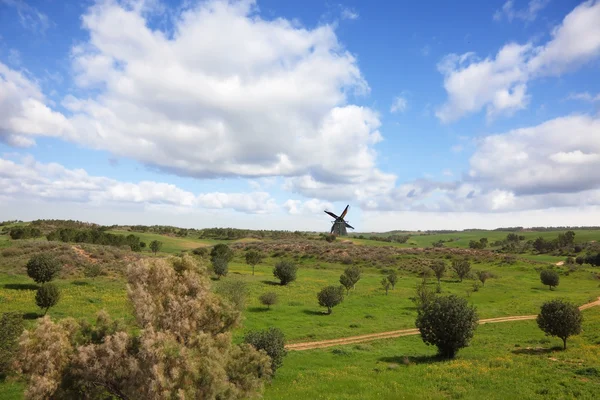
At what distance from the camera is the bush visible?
22719 millimetres

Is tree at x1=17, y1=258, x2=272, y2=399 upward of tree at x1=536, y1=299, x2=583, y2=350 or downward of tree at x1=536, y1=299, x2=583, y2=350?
upward

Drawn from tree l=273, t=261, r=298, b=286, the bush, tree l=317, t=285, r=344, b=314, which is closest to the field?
tree l=317, t=285, r=344, b=314

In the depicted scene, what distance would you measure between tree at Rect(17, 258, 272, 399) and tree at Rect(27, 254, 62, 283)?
3785 centimetres

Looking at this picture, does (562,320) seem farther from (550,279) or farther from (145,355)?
(550,279)

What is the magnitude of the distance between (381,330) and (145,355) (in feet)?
112

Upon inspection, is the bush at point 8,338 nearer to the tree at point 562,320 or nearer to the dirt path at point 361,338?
the dirt path at point 361,338

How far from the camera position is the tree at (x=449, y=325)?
30.9 meters

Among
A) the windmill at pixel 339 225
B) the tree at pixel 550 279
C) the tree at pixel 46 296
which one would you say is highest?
the windmill at pixel 339 225

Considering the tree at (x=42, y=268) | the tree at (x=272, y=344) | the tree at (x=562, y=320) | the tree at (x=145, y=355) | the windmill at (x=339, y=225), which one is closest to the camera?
the tree at (x=145, y=355)

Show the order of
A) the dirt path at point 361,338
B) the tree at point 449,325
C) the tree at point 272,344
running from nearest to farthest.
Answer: the tree at point 272,344
the tree at point 449,325
the dirt path at point 361,338

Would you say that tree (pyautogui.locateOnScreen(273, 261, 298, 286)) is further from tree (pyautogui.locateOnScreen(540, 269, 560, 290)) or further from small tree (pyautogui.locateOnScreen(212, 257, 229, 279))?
tree (pyautogui.locateOnScreen(540, 269, 560, 290))

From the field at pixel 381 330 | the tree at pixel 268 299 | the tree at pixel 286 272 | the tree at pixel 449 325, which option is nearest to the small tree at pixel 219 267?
the field at pixel 381 330

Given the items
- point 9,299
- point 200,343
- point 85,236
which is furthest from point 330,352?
point 85,236

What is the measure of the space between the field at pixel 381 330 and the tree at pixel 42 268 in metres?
1.85
